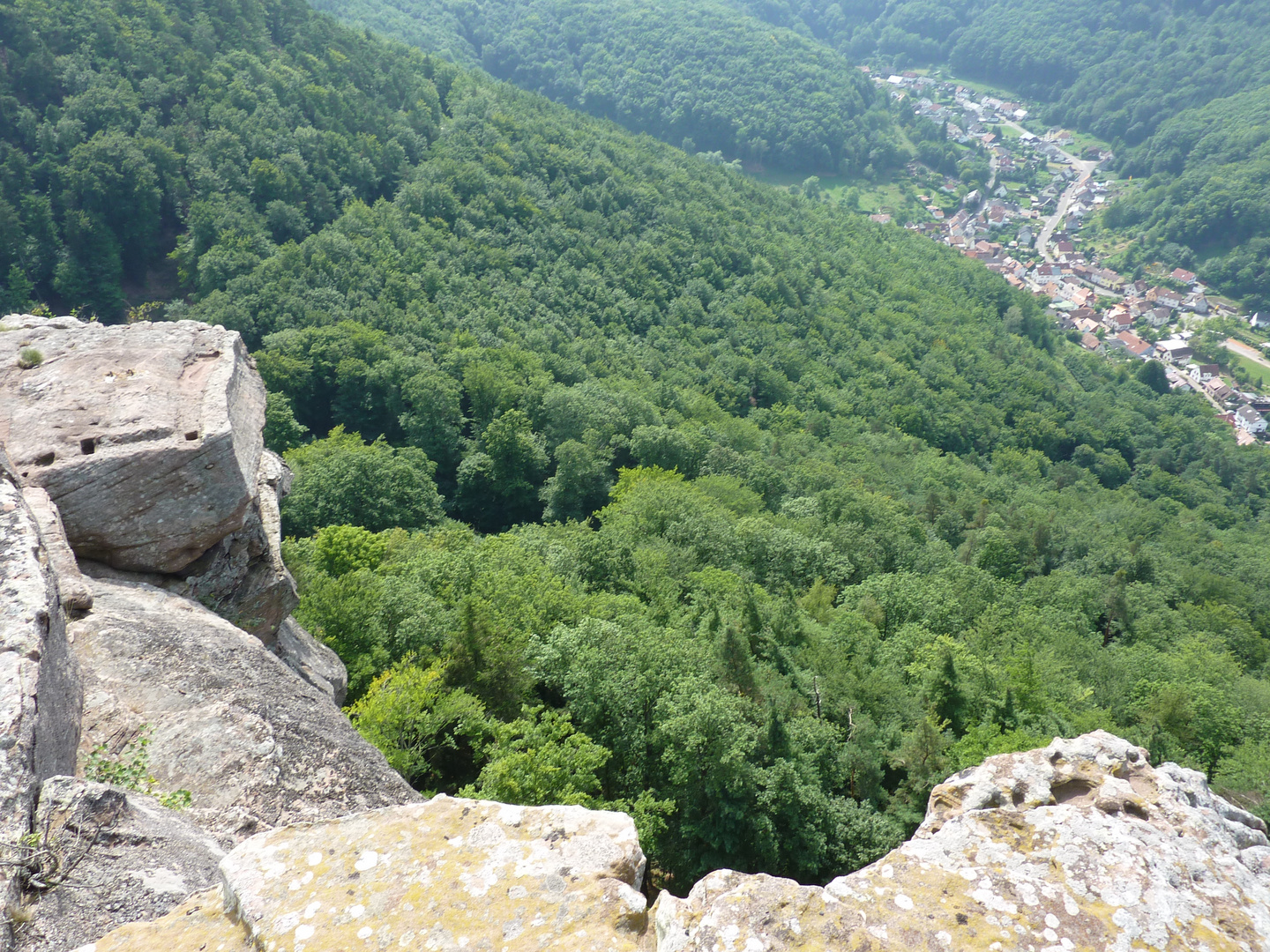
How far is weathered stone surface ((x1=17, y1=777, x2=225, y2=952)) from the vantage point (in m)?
7.98

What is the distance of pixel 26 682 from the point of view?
9703mm

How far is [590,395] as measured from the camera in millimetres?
62625

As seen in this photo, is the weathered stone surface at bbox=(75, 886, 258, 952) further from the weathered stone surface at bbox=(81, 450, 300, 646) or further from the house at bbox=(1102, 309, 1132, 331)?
the house at bbox=(1102, 309, 1132, 331)

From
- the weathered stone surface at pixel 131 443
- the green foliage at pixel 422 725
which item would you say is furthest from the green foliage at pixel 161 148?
the green foliage at pixel 422 725

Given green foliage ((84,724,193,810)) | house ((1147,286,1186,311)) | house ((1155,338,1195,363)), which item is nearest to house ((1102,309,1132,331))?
house ((1155,338,1195,363))

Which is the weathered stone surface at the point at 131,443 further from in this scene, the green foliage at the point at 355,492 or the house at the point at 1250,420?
the house at the point at 1250,420

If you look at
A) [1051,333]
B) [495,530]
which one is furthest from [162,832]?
[1051,333]

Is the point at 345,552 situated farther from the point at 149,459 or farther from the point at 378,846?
the point at 378,846

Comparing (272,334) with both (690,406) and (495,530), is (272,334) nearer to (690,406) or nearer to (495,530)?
(495,530)

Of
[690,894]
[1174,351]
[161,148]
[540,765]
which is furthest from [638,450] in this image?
[1174,351]

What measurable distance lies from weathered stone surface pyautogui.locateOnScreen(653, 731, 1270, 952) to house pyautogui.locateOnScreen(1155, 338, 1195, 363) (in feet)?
599

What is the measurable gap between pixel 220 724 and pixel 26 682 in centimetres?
304

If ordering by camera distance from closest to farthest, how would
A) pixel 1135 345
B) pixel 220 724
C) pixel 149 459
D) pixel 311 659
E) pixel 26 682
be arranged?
1. pixel 26 682
2. pixel 220 724
3. pixel 149 459
4. pixel 311 659
5. pixel 1135 345

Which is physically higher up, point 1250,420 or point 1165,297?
point 1165,297
